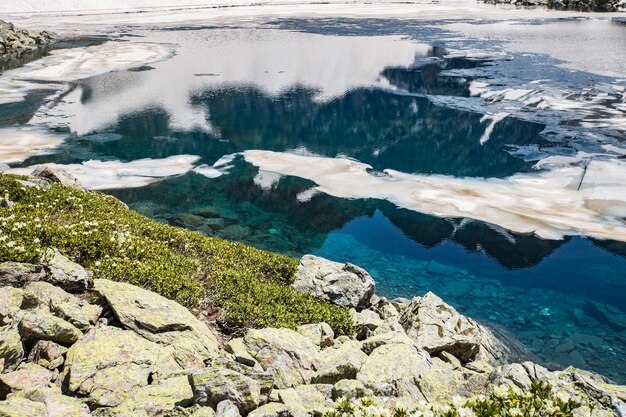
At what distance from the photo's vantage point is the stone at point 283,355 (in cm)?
914

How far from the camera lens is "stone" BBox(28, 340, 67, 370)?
817cm

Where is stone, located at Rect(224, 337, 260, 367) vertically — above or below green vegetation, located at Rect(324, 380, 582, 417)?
below

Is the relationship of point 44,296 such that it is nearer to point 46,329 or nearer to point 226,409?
point 46,329

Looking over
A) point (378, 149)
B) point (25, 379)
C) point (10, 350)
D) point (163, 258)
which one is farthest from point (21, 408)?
point (378, 149)

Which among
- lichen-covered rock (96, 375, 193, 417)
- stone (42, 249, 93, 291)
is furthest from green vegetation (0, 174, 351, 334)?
Answer: lichen-covered rock (96, 375, 193, 417)

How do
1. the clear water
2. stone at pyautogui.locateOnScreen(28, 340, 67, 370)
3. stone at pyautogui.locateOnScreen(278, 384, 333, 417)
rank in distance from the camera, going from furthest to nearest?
the clear water → stone at pyautogui.locateOnScreen(28, 340, 67, 370) → stone at pyautogui.locateOnScreen(278, 384, 333, 417)

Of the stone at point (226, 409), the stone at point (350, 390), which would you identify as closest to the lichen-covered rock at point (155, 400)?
the stone at point (226, 409)

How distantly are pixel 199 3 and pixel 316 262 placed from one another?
161m

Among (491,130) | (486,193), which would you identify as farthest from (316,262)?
(491,130)

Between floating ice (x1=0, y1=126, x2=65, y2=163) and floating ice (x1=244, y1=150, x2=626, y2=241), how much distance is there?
1257 cm

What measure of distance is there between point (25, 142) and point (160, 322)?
2704cm

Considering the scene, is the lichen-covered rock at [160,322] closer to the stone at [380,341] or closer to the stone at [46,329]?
the stone at [46,329]

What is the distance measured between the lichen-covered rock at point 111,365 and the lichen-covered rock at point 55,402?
1.02 feet

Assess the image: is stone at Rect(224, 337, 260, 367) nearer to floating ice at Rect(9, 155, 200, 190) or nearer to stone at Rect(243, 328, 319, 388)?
stone at Rect(243, 328, 319, 388)
